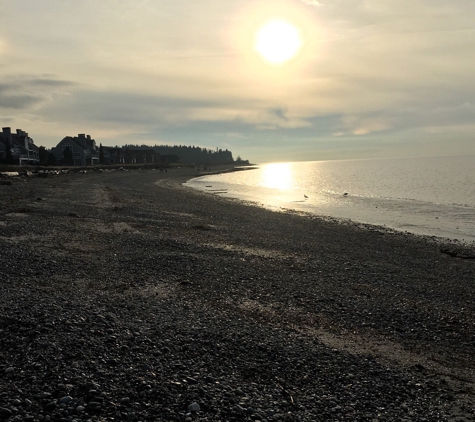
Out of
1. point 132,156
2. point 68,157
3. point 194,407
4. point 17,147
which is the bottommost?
point 194,407

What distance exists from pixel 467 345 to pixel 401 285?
4.10 metres

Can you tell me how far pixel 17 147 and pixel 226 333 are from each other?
11438 cm

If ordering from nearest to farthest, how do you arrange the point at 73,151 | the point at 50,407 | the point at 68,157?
the point at 50,407, the point at 68,157, the point at 73,151

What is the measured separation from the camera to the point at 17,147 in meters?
105

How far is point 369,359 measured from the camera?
23.1 feet

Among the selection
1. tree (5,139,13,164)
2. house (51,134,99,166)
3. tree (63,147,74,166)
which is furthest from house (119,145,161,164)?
tree (5,139,13,164)

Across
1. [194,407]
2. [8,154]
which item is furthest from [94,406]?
[8,154]

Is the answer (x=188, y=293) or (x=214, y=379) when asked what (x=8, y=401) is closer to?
(x=214, y=379)

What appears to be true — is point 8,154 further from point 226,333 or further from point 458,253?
point 226,333

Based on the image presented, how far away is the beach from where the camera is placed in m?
5.36

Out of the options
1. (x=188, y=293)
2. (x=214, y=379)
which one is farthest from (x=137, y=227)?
(x=214, y=379)

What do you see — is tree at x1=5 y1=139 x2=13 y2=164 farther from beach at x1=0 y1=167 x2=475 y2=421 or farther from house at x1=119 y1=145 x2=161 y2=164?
beach at x1=0 y1=167 x2=475 y2=421

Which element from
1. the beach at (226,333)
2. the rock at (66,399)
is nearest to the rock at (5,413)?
the beach at (226,333)

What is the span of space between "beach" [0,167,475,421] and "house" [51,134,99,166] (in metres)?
112
